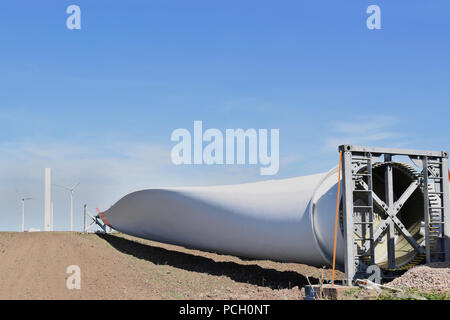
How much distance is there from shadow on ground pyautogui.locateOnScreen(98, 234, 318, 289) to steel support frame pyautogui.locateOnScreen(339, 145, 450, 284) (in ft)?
9.28

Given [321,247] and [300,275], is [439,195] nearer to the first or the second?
[321,247]

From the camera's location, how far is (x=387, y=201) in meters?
15.0

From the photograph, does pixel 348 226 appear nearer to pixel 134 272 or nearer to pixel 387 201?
pixel 387 201

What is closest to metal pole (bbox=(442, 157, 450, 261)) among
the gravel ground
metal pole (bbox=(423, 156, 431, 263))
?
metal pole (bbox=(423, 156, 431, 263))

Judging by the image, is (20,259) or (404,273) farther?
(20,259)

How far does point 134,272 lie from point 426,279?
33.7 feet

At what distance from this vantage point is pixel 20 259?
20250mm

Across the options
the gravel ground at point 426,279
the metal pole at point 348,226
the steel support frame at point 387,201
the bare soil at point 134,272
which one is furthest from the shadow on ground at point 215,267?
the gravel ground at point 426,279

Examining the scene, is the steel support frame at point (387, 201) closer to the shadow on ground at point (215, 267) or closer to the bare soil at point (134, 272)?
the bare soil at point (134, 272)

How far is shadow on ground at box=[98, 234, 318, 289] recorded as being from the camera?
17719 millimetres

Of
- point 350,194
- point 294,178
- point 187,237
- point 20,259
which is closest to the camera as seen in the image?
point 350,194

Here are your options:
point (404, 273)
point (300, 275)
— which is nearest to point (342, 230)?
point (404, 273)

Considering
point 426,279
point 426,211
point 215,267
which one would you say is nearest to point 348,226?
point 426,279
